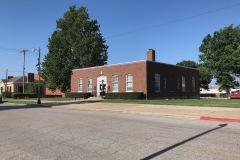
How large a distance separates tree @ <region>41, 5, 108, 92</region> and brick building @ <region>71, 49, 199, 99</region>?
24.4ft

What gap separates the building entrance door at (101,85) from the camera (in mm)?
40094

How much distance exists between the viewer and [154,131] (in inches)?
427

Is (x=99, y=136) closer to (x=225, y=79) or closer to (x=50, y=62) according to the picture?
(x=50, y=62)

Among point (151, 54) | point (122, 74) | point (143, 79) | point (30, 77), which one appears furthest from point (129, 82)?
point (30, 77)

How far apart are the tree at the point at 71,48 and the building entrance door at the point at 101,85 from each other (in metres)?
12.6

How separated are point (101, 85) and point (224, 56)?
29720 millimetres

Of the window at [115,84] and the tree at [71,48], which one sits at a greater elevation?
the tree at [71,48]

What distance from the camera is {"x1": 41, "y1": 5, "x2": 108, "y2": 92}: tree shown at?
53.2m

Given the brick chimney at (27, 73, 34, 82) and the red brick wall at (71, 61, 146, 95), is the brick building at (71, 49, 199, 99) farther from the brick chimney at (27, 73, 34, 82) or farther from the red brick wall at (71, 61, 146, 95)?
the brick chimney at (27, 73, 34, 82)

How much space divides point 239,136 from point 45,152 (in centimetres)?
619

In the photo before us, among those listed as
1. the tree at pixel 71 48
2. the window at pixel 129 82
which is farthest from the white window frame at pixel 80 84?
the window at pixel 129 82

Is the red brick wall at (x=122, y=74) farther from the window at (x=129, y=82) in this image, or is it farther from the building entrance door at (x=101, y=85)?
the building entrance door at (x=101, y=85)

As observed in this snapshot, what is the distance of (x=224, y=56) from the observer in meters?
58.2

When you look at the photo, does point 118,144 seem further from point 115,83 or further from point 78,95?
point 78,95
